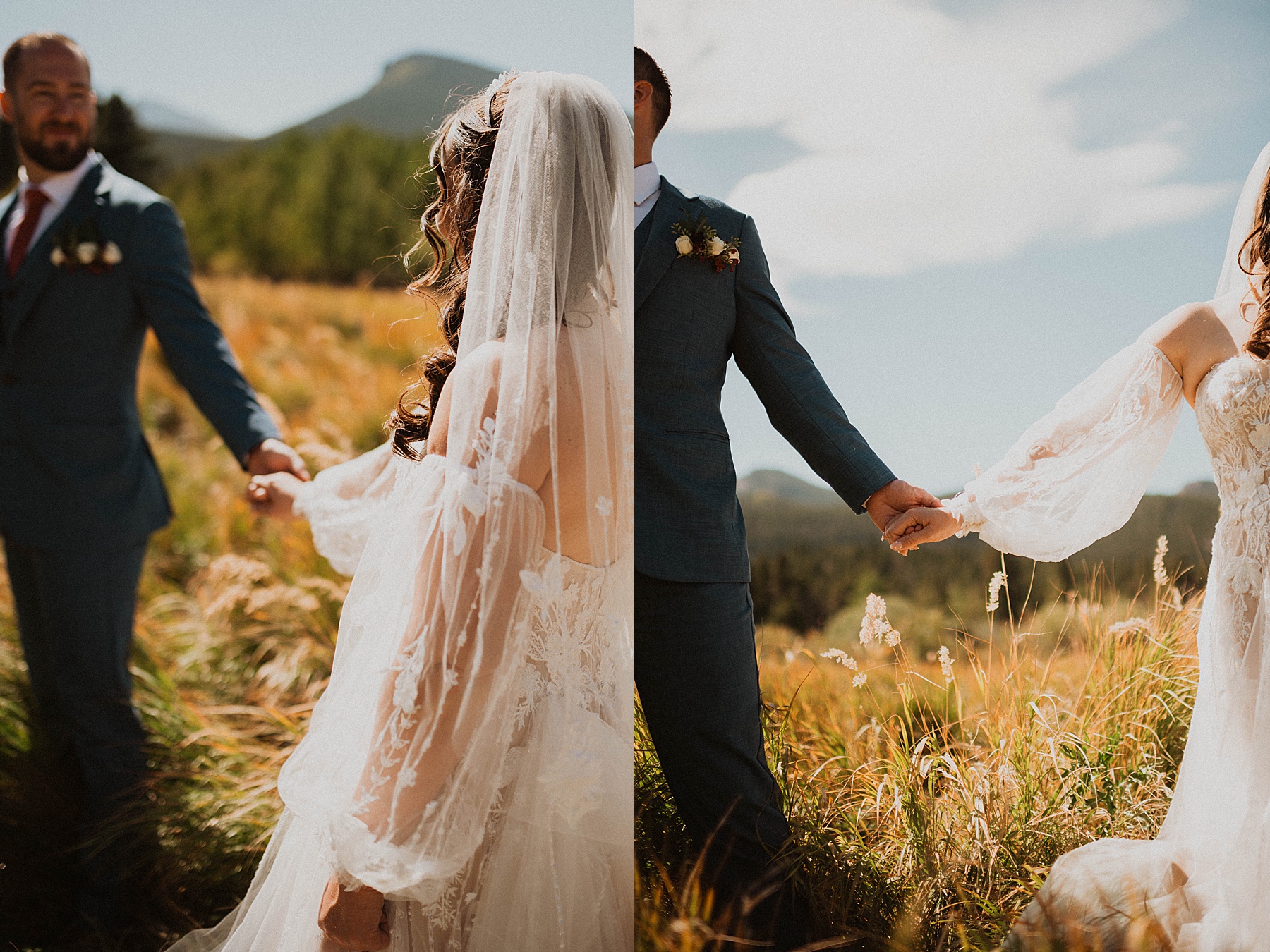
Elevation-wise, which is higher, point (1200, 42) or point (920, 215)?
point (1200, 42)

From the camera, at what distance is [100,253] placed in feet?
8.73

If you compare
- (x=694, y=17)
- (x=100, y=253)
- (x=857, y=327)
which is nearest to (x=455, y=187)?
(x=694, y=17)

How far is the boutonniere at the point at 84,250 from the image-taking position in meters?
2.64

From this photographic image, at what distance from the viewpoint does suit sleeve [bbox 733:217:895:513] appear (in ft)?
6.04

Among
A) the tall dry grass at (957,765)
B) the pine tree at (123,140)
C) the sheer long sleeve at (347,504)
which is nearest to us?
the tall dry grass at (957,765)

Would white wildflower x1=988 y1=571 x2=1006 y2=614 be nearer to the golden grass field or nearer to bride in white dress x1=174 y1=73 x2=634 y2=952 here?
the golden grass field

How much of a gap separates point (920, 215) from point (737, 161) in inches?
21.2

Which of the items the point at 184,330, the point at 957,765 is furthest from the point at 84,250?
the point at 957,765

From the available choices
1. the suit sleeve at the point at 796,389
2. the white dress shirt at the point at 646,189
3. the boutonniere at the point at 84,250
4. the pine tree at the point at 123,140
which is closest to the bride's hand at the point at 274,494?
the boutonniere at the point at 84,250

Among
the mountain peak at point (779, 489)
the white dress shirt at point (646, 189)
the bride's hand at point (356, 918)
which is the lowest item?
the bride's hand at point (356, 918)

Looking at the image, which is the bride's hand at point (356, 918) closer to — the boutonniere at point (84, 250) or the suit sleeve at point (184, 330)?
the suit sleeve at point (184, 330)

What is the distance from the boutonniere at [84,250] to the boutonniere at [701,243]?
79.2 inches

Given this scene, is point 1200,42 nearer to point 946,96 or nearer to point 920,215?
point 946,96

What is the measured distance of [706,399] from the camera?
181 cm
